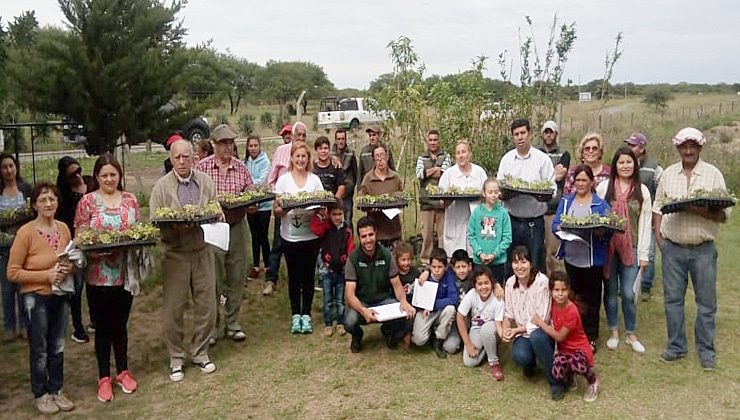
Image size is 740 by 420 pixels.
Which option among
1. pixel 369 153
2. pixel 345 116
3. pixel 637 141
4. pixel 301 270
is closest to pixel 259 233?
pixel 369 153

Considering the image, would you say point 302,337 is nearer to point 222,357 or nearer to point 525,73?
point 222,357

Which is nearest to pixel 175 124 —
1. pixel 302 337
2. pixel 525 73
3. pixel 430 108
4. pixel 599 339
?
pixel 430 108

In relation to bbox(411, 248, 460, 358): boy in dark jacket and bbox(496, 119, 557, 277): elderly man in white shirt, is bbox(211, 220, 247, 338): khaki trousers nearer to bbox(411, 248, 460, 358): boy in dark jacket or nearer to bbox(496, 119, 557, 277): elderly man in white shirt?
bbox(411, 248, 460, 358): boy in dark jacket

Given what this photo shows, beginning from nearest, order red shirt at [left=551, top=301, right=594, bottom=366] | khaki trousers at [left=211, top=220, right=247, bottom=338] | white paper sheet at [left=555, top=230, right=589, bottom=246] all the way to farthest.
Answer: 1. red shirt at [left=551, top=301, right=594, bottom=366]
2. white paper sheet at [left=555, top=230, right=589, bottom=246]
3. khaki trousers at [left=211, top=220, right=247, bottom=338]

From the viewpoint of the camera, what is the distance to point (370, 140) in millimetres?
7320

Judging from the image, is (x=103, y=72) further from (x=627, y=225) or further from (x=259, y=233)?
(x=627, y=225)

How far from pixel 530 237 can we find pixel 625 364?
1328 millimetres

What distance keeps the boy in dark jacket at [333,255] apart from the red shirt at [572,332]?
6.72 ft

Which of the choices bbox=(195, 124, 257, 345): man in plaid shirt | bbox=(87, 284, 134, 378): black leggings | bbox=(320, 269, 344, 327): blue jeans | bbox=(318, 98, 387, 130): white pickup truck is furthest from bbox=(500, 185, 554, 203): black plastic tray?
bbox=(318, 98, 387, 130): white pickup truck

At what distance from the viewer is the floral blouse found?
14.6 feet

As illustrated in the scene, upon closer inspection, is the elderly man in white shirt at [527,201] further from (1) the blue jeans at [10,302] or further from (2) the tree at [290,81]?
(2) the tree at [290,81]

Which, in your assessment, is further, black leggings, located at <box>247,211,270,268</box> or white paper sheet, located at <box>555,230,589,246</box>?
black leggings, located at <box>247,211,270,268</box>

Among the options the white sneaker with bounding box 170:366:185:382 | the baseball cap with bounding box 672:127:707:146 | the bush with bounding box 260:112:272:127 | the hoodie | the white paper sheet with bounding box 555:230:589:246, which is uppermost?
the bush with bounding box 260:112:272:127

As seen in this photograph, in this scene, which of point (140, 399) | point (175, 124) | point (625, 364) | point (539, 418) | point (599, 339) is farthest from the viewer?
point (175, 124)
